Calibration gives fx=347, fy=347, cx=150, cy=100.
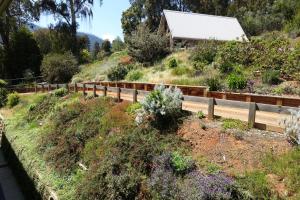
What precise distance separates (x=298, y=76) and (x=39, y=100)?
1467 centimetres

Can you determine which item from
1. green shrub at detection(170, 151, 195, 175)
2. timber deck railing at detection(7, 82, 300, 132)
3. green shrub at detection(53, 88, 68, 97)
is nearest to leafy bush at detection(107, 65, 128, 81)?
timber deck railing at detection(7, 82, 300, 132)

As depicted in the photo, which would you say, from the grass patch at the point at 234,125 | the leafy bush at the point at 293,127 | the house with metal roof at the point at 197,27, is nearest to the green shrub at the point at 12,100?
the house with metal roof at the point at 197,27

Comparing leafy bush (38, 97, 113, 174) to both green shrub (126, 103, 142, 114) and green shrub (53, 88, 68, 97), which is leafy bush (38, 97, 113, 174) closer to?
green shrub (126, 103, 142, 114)

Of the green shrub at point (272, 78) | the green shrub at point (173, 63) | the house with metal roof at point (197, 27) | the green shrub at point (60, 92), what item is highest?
the house with metal roof at point (197, 27)

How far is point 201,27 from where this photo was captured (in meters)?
34.3

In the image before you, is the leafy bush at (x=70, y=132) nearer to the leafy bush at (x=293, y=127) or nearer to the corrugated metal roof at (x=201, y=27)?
the leafy bush at (x=293, y=127)

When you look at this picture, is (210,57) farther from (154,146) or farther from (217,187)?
(217,187)

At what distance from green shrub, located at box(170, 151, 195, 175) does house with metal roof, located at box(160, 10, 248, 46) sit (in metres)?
24.1

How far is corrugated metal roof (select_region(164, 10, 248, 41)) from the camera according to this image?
3241cm

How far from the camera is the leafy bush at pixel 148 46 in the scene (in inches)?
1151

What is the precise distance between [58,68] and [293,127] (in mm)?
28041

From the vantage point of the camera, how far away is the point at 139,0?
59.1 m

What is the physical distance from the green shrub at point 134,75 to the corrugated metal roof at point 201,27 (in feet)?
20.8

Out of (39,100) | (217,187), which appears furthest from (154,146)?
(39,100)
